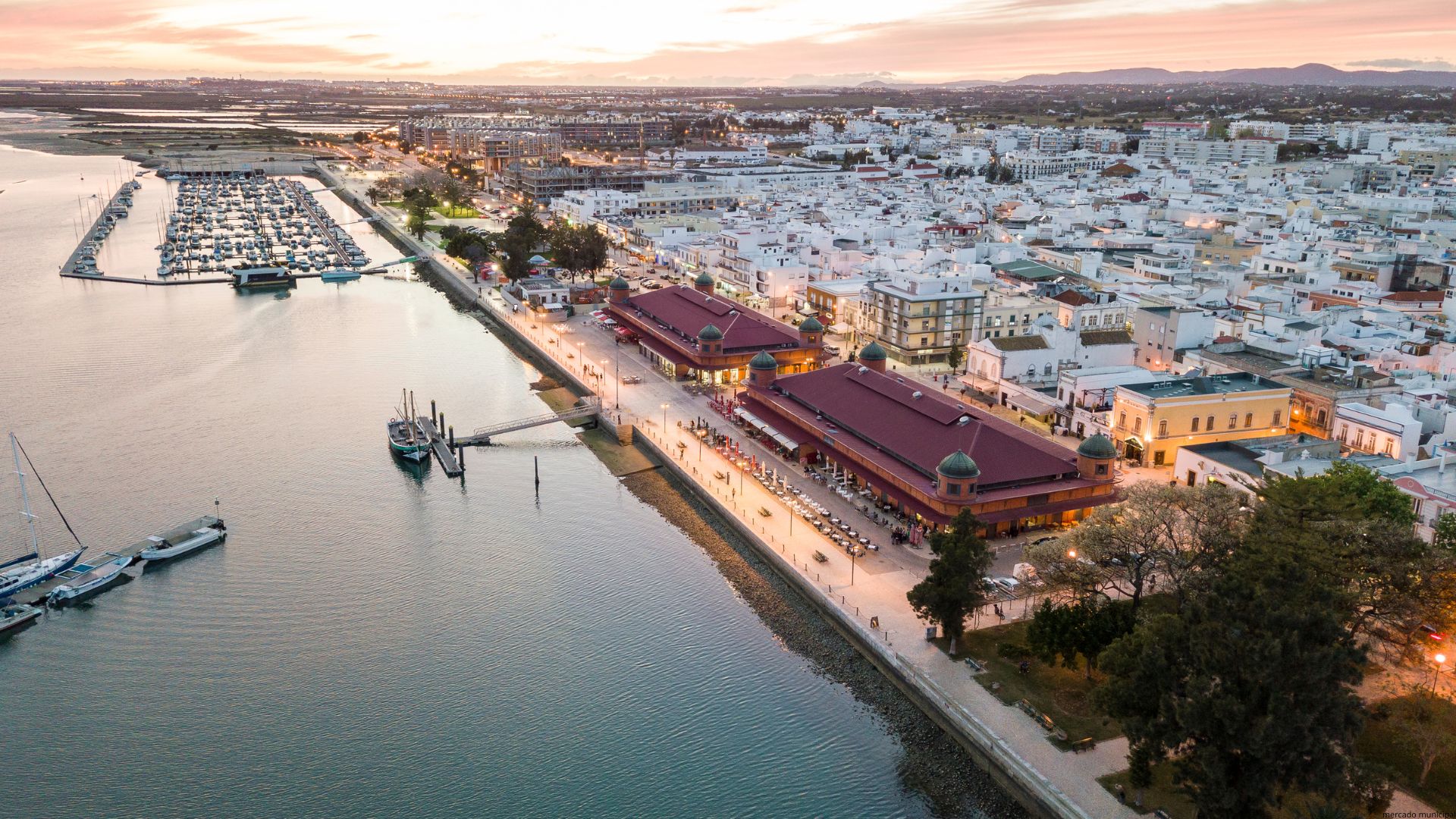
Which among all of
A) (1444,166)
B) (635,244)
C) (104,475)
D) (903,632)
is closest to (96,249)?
(635,244)

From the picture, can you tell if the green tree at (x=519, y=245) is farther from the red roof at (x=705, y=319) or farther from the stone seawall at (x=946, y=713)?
the stone seawall at (x=946, y=713)

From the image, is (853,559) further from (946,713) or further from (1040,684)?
(1040,684)

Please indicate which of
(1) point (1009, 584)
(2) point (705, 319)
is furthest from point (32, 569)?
(2) point (705, 319)

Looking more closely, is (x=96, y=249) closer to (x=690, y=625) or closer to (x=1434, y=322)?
(x=690, y=625)

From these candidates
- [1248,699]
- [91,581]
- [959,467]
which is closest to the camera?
[1248,699]

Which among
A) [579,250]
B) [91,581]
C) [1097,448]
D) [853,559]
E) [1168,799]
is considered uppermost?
[579,250]

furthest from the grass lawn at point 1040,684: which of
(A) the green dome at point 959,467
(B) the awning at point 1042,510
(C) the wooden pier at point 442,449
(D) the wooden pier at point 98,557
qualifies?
(D) the wooden pier at point 98,557

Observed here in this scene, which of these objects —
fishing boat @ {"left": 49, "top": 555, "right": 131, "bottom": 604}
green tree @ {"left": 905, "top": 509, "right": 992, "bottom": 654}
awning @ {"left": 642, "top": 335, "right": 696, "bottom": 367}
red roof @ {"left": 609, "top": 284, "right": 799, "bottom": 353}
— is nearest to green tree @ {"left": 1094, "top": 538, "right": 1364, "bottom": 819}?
green tree @ {"left": 905, "top": 509, "right": 992, "bottom": 654}
